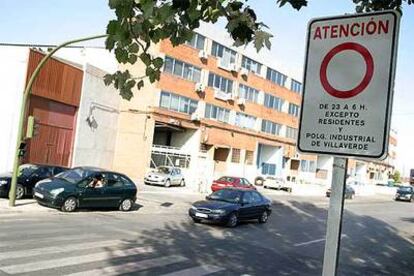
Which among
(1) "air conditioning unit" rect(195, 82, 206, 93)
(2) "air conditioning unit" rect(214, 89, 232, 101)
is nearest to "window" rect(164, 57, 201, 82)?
(1) "air conditioning unit" rect(195, 82, 206, 93)

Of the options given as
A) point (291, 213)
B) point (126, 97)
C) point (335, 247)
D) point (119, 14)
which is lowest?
point (291, 213)

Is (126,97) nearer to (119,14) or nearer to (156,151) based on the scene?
(119,14)

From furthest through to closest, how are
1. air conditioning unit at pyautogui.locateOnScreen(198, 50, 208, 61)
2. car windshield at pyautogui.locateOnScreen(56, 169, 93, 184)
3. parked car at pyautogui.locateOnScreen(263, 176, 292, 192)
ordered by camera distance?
1. parked car at pyautogui.locateOnScreen(263, 176, 292, 192)
2. air conditioning unit at pyautogui.locateOnScreen(198, 50, 208, 61)
3. car windshield at pyautogui.locateOnScreen(56, 169, 93, 184)

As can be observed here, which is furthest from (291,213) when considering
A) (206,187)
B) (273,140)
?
(273,140)

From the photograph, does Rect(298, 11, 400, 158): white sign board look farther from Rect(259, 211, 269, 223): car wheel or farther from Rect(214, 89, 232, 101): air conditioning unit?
Rect(214, 89, 232, 101): air conditioning unit

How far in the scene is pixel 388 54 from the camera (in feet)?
8.72

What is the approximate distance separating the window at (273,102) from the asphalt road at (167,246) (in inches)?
1419

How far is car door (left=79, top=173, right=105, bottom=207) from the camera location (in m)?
19.7

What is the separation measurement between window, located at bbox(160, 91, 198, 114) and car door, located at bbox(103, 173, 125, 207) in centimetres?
2241

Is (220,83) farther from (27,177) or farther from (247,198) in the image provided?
(27,177)

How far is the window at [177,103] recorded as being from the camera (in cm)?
4380

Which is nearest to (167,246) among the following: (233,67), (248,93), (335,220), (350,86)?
(335,220)

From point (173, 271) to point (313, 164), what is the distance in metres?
63.8

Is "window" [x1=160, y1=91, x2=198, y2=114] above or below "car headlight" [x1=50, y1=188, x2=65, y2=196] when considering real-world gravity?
above
